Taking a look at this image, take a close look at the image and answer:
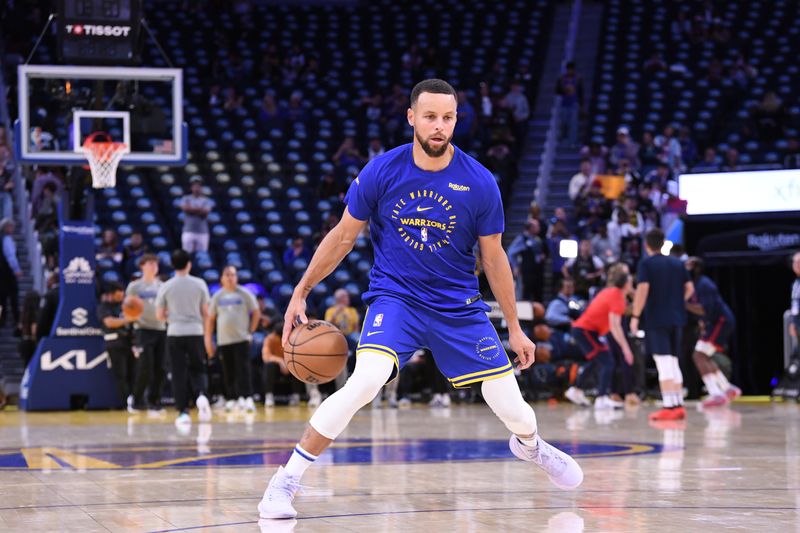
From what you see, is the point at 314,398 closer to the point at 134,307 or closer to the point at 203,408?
the point at 134,307

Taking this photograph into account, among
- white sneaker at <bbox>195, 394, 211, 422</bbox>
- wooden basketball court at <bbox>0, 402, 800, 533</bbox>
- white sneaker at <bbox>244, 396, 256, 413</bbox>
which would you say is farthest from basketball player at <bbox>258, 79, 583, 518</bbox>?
white sneaker at <bbox>244, 396, 256, 413</bbox>

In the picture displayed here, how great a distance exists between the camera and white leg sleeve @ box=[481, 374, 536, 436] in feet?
19.6

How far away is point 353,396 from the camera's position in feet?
18.7

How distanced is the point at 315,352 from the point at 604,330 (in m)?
11.0

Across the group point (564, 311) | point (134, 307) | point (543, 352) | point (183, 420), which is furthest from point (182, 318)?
point (564, 311)

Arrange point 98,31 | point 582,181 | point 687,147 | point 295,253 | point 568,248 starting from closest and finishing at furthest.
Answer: point 98,31, point 295,253, point 568,248, point 582,181, point 687,147

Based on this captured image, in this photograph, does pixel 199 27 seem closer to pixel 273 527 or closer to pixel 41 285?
pixel 41 285

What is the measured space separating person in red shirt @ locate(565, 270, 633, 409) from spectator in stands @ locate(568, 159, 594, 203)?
5.55m

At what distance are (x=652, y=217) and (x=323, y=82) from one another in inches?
330

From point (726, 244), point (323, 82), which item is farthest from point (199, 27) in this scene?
point (726, 244)

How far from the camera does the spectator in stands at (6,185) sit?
19.8m

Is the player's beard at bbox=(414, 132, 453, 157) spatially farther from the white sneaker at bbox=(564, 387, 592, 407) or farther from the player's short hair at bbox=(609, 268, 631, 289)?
the white sneaker at bbox=(564, 387, 592, 407)

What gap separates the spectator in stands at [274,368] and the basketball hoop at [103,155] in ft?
9.59

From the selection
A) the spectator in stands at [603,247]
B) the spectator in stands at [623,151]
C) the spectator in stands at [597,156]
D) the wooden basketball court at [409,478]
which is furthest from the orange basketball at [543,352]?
the spectator in stands at [623,151]
